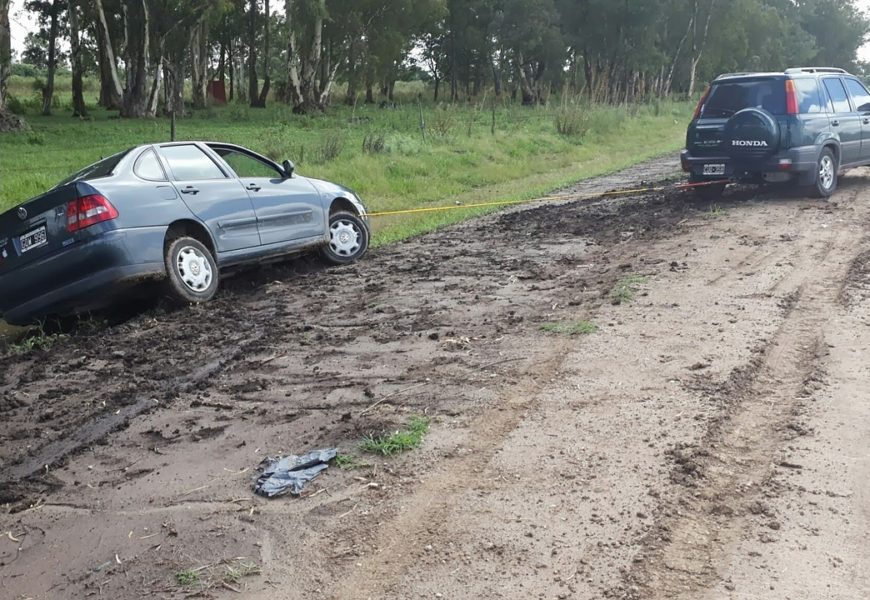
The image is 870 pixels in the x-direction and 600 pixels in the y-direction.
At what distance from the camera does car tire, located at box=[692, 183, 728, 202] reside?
13.6 metres

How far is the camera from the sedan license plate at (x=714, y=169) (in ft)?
41.7

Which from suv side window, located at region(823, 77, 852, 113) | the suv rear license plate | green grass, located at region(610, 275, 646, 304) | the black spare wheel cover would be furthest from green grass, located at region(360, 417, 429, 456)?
suv side window, located at region(823, 77, 852, 113)

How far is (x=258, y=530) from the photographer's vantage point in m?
3.94

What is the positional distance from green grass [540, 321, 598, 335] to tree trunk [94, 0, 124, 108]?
33.9m

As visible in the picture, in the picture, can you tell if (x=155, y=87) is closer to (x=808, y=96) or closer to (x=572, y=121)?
(x=572, y=121)

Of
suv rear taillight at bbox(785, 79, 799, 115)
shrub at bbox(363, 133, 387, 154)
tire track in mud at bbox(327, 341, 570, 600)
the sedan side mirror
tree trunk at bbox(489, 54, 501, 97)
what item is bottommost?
tire track in mud at bbox(327, 341, 570, 600)

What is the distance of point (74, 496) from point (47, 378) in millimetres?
2314

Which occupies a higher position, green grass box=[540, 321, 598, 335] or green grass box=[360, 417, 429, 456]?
green grass box=[540, 321, 598, 335]

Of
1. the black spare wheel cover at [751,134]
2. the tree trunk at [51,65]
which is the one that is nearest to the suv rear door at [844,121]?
the black spare wheel cover at [751,134]

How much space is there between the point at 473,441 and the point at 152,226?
433 cm

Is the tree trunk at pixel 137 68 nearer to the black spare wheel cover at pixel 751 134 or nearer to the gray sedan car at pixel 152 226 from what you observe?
the black spare wheel cover at pixel 751 134

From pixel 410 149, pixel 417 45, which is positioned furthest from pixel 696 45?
pixel 410 149

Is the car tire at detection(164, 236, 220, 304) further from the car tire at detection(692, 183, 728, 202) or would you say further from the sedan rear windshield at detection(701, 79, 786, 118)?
the sedan rear windshield at detection(701, 79, 786, 118)

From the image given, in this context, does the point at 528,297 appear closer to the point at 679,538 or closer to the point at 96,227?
the point at 96,227
